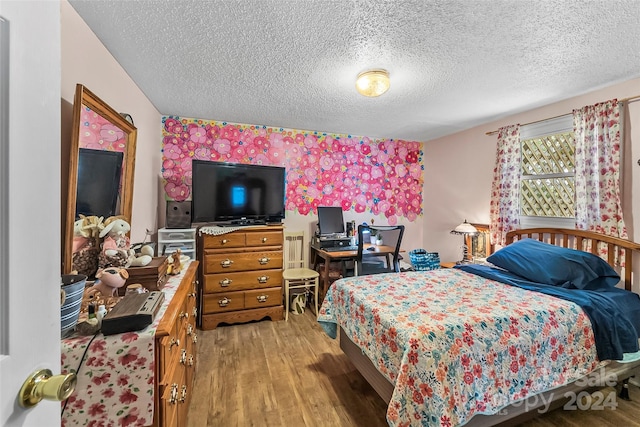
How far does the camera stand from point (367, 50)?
175 cm

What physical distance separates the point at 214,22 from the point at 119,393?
1.76 m

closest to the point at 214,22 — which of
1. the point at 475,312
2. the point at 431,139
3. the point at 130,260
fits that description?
the point at 130,260

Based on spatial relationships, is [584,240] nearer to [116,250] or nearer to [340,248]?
[340,248]

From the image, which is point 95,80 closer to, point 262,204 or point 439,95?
point 262,204

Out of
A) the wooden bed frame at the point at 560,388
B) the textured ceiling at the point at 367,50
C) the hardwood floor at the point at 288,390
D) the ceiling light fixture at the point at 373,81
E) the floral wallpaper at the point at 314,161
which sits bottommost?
the hardwood floor at the point at 288,390

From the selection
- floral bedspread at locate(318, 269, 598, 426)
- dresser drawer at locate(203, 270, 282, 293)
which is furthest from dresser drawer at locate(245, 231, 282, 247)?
floral bedspread at locate(318, 269, 598, 426)

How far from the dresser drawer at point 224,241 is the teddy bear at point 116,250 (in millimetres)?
1336

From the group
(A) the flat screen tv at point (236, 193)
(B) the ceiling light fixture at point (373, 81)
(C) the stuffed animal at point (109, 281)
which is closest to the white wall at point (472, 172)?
(B) the ceiling light fixture at point (373, 81)

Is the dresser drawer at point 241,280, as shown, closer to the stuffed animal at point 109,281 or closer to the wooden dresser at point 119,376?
the stuffed animal at point 109,281

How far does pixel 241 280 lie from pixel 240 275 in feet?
0.18

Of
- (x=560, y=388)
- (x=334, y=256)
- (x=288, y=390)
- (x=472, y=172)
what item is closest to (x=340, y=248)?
(x=334, y=256)

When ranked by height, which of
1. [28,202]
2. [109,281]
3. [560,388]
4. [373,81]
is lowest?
[560,388]

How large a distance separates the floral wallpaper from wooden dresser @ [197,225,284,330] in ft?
2.33

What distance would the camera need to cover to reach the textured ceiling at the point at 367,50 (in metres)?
1.38
